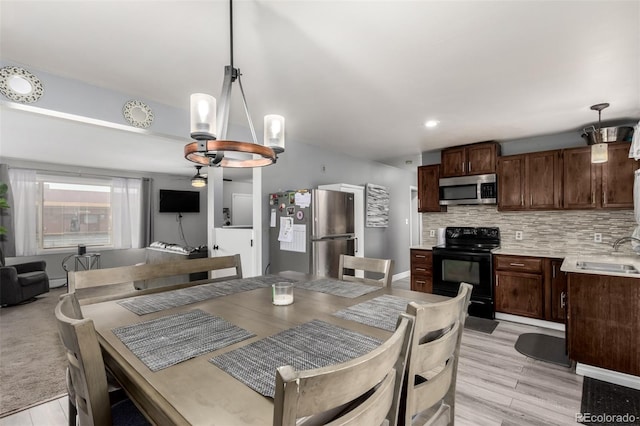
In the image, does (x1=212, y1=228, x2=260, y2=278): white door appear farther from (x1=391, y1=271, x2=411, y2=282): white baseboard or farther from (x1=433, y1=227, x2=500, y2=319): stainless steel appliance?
(x1=391, y1=271, x2=411, y2=282): white baseboard

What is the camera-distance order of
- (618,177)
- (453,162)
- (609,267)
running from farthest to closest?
(453,162)
(618,177)
(609,267)

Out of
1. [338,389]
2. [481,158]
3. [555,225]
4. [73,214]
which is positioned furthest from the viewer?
[73,214]

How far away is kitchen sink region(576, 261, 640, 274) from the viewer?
7.42 ft

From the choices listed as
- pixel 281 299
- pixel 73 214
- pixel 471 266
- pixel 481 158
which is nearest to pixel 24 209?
pixel 73 214

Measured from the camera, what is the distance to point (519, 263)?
3457 mm

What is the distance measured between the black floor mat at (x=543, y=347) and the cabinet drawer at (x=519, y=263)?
69 cm

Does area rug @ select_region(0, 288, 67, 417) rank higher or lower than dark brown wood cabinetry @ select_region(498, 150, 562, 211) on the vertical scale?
lower

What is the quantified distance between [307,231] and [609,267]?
2.76m

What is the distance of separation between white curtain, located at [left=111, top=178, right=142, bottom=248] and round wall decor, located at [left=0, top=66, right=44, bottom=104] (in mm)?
5162

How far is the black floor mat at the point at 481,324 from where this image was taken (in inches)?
130

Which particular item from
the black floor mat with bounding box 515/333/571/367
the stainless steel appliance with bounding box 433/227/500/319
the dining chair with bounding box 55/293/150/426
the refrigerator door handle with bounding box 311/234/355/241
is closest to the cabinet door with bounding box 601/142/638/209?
the stainless steel appliance with bounding box 433/227/500/319

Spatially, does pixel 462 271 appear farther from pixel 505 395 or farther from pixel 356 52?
pixel 356 52

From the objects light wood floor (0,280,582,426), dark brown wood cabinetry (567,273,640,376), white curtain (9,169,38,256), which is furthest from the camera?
white curtain (9,169,38,256)

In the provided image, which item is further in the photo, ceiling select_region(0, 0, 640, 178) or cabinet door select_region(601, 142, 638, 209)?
cabinet door select_region(601, 142, 638, 209)
